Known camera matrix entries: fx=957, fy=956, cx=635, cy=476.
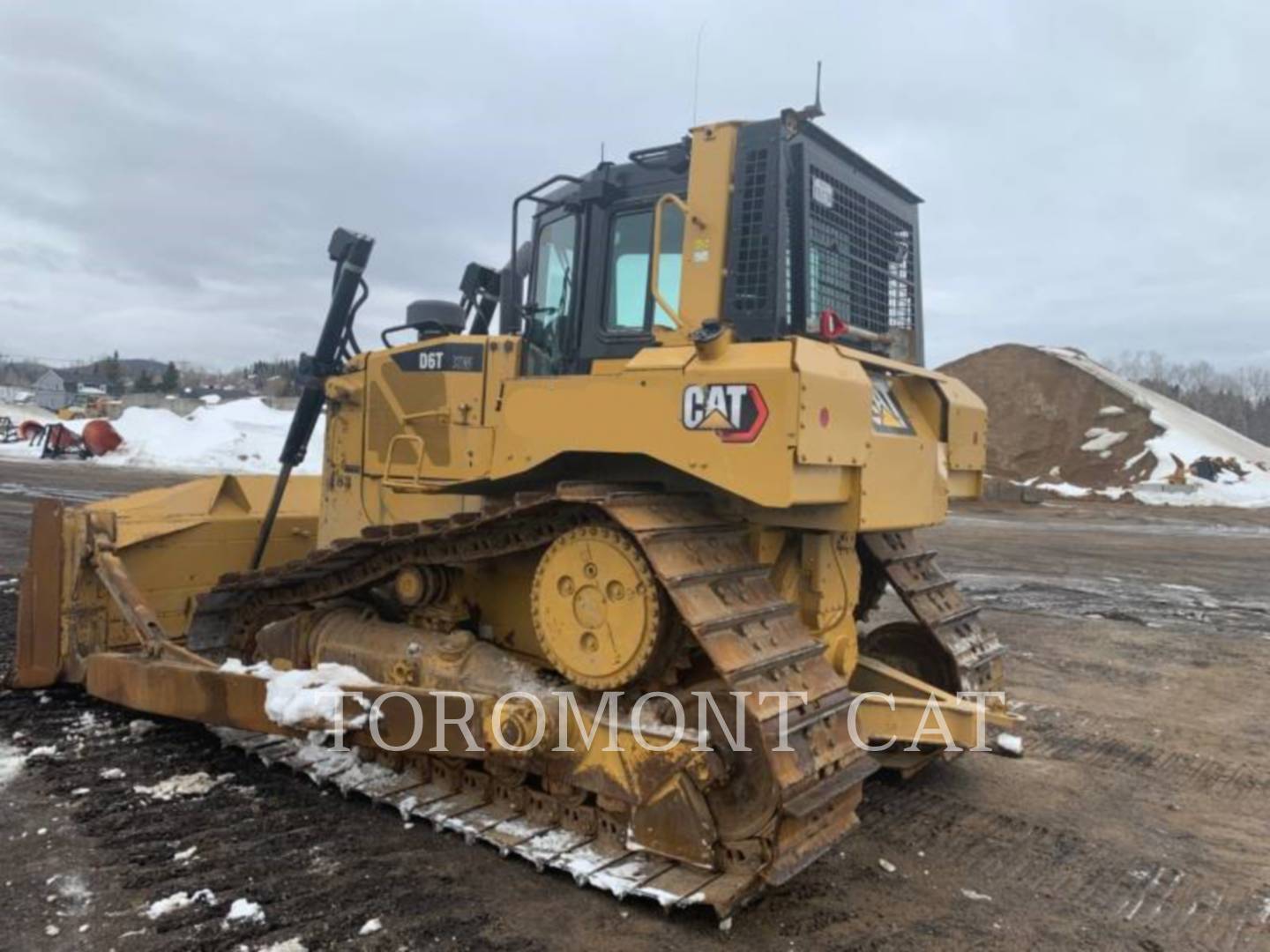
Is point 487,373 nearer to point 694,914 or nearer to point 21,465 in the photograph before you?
point 694,914

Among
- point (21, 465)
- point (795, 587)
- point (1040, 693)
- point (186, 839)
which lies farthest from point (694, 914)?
point (21, 465)

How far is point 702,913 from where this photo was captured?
3463 mm

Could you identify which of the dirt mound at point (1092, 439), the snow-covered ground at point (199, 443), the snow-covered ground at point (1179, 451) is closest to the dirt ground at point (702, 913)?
the snow-covered ground at point (199, 443)

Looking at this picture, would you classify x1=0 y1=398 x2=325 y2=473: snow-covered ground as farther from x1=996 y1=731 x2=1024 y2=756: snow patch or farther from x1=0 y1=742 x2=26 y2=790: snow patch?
x1=996 y1=731 x2=1024 y2=756: snow patch

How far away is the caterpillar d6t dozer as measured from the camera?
11.7 ft

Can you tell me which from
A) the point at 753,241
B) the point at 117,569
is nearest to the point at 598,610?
the point at 753,241

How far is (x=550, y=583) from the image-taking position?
3961mm

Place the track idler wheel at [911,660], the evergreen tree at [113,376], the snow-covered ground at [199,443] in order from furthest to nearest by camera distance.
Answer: the evergreen tree at [113,376] → the snow-covered ground at [199,443] → the track idler wheel at [911,660]

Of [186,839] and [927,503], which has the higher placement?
[927,503]

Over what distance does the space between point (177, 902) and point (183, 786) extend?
1171 millimetres

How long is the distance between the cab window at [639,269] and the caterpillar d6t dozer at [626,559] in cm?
1

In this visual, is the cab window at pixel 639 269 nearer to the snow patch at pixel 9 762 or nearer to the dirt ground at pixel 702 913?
the dirt ground at pixel 702 913

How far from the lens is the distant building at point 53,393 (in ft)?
247

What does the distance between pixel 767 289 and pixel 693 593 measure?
1426 millimetres
